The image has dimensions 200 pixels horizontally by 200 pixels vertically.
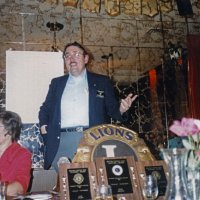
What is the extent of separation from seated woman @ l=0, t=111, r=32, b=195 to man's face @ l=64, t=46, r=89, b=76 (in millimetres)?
520

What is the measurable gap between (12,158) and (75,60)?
2.66 feet

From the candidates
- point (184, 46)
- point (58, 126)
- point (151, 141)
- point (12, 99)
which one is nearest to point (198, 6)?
point (184, 46)

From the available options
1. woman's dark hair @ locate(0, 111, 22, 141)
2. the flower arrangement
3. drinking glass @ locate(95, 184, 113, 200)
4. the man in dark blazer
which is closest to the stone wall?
the man in dark blazer

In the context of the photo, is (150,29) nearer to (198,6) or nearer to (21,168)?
(198,6)

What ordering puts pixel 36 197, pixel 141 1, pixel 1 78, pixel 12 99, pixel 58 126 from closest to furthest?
pixel 36 197 → pixel 58 126 → pixel 12 99 → pixel 1 78 → pixel 141 1

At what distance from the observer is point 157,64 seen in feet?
15.7

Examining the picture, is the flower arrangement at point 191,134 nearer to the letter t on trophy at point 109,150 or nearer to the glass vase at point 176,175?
the glass vase at point 176,175

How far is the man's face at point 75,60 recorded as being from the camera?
2.30 m

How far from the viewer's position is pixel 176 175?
2.98 ft

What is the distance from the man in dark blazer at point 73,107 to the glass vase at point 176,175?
1.19 m

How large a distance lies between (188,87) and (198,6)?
1.08 meters

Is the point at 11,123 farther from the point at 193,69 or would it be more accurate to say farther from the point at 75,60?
the point at 193,69

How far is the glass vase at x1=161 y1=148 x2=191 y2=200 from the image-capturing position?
90 cm

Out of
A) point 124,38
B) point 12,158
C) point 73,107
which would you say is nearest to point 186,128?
point 12,158
